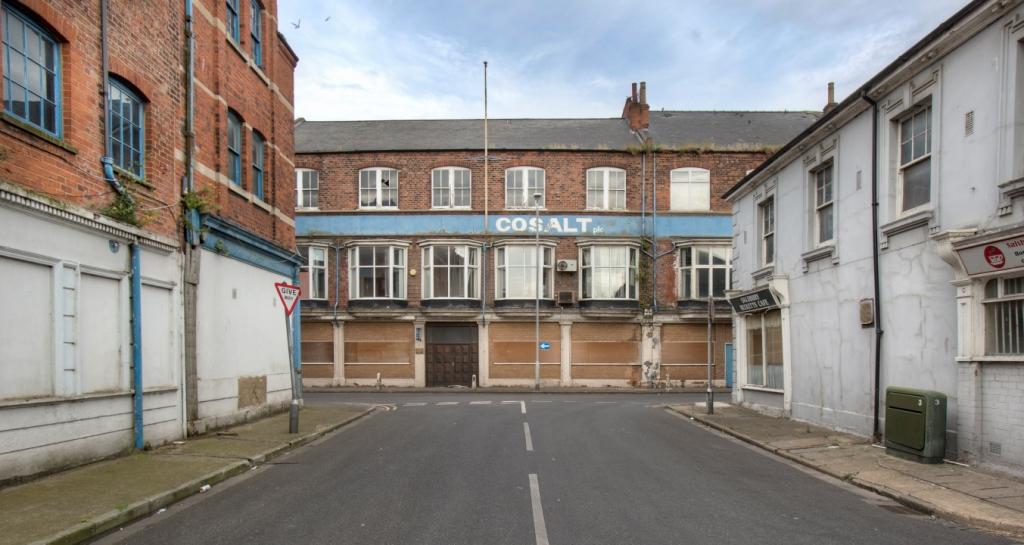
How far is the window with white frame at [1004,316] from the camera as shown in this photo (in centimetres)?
894

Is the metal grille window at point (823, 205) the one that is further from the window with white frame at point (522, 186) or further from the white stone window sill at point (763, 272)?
the window with white frame at point (522, 186)

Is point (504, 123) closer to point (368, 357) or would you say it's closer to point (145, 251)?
point (368, 357)

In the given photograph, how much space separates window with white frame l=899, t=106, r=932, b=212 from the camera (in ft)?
36.4

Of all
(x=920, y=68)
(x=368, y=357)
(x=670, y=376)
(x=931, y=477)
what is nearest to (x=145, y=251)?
(x=931, y=477)

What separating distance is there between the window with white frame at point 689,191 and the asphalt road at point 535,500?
68.2 feet

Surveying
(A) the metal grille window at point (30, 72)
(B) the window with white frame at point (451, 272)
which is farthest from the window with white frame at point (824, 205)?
(B) the window with white frame at point (451, 272)

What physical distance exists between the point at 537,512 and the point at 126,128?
905cm

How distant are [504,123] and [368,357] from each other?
45.0 ft

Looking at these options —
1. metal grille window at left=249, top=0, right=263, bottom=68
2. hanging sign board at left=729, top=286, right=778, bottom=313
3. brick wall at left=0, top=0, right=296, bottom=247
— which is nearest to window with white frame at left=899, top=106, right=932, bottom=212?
hanging sign board at left=729, top=286, right=778, bottom=313

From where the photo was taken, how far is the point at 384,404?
2238 centimetres

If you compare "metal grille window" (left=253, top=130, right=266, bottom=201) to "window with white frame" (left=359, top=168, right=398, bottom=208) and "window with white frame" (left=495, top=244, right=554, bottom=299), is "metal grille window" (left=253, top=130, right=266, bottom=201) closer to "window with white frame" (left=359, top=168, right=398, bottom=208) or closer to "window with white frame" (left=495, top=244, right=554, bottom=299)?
"window with white frame" (left=359, top=168, right=398, bottom=208)

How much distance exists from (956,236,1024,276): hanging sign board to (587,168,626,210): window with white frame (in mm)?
23120

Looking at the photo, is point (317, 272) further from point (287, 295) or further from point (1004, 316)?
point (1004, 316)

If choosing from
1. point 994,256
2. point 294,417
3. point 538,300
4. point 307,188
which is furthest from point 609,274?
point 994,256
